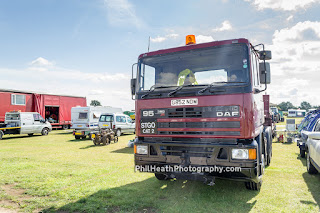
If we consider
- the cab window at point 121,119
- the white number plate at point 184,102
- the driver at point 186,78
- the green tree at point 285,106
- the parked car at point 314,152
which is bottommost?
the parked car at point 314,152

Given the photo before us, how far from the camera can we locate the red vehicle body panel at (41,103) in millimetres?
19266

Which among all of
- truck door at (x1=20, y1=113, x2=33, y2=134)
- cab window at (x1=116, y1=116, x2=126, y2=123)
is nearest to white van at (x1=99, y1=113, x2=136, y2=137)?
cab window at (x1=116, y1=116, x2=126, y2=123)

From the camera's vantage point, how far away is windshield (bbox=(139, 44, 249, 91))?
432 centimetres

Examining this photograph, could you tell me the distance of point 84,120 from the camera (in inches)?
722

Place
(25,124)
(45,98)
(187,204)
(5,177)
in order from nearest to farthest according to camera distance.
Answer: (187,204), (5,177), (25,124), (45,98)

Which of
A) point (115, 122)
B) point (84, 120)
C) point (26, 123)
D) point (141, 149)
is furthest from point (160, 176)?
point (26, 123)

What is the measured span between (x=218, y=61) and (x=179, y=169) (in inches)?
87.3

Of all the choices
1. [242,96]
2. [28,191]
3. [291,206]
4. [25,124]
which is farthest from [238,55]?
[25,124]

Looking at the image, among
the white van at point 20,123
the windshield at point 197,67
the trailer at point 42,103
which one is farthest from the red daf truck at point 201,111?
the trailer at point 42,103

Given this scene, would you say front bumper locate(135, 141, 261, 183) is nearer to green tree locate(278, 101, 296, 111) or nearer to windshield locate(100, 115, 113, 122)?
windshield locate(100, 115, 113, 122)

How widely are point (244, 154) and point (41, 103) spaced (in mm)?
21958

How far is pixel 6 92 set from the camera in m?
19.5

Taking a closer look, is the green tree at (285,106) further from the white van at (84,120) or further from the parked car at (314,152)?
the parked car at (314,152)

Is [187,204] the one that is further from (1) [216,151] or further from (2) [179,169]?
(1) [216,151]
